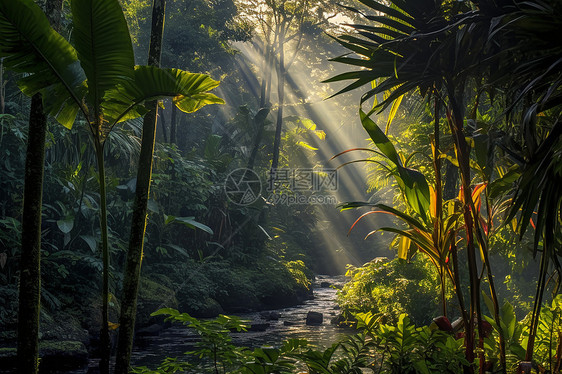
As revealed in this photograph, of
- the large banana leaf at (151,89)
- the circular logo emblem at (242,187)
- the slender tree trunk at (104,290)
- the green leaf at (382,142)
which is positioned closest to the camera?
the green leaf at (382,142)

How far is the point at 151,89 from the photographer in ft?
14.6

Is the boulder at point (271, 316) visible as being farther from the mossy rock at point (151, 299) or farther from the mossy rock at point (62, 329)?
the mossy rock at point (62, 329)

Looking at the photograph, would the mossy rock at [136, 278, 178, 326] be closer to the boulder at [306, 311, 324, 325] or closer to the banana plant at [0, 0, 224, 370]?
the boulder at [306, 311, 324, 325]

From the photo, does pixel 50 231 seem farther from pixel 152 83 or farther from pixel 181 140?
pixel 181 140

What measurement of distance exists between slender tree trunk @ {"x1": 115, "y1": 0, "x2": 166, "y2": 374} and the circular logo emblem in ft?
45.8

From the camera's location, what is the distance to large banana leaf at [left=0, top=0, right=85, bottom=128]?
3.93 metres

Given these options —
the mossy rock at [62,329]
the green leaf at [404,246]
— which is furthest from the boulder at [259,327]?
the green leaf at [404,246]

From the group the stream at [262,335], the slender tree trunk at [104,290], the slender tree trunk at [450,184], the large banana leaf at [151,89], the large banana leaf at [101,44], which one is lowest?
the stream at [262,335]

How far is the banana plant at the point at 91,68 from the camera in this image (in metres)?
3.97

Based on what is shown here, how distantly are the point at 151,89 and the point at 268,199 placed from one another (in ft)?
59.1

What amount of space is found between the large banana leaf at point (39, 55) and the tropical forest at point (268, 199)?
2 cm

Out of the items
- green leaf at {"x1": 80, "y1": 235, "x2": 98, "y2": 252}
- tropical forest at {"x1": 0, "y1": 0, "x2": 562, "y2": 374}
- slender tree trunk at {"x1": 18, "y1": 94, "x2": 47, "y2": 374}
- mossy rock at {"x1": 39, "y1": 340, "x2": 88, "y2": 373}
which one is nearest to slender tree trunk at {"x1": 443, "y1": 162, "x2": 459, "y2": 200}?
tropical forest at {"x1": 0, "y1": 0, "x2": 562, "y2": 374}

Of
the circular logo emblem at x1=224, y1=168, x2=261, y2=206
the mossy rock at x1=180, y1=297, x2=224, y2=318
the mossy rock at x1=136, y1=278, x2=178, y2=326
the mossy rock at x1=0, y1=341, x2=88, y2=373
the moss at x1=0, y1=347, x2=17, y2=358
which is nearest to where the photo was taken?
the moss at x1=0, y1=347, x2=17, y2=358

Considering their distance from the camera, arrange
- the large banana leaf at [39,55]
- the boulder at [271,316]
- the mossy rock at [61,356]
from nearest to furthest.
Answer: the large banana leaf at [39,55]
the mossy rock at [61,356]
the boulder at [271,316]
